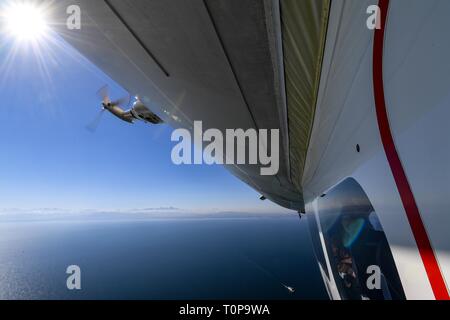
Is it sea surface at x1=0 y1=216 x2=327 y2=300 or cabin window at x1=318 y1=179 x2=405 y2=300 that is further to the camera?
sea surface at x1=0 y1=216 x2=327 y2=300

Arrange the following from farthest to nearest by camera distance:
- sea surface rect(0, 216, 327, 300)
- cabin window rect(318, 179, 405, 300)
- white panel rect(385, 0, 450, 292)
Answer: sea surface rect(0, 216, 327, 300) → cabin window rect(318, 179, 405, 300) → white panel rect(385, 0, 450, 292)

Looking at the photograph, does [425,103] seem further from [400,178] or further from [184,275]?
[184,275]

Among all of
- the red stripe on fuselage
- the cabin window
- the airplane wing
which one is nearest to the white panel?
the red stripe on fuselage

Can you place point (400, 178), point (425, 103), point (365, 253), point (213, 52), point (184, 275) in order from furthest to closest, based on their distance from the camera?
point (184, 275) < point (213, 52) < point (365, 253) < point (400, 178) < point (425, 103)

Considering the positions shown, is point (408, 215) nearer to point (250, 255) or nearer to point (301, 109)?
point (301, 109)

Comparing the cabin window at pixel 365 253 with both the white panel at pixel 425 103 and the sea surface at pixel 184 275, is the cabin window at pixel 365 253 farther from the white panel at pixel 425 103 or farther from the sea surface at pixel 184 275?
the sea surface at pixel 184 275

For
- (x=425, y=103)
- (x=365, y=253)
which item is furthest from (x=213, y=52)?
(x=365, y=253)

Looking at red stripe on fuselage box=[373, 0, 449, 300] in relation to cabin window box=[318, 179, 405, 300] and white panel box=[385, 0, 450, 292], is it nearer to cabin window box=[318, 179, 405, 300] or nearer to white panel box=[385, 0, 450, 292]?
white panel box=[385, 0, 450, 292]

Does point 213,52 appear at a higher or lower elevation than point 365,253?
higher
